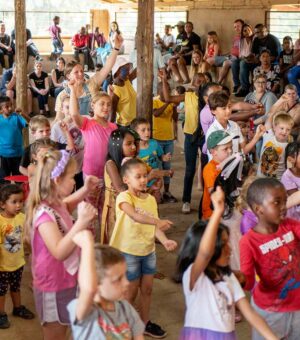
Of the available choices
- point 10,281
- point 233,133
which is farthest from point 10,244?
point 233,133

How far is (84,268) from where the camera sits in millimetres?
2648

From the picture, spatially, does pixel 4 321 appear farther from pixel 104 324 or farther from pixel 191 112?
pixel 191 112

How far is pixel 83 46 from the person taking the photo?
18.0 metres

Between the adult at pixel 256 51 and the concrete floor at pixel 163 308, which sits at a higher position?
the adult at pixel 256 51

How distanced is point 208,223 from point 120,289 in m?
0.51

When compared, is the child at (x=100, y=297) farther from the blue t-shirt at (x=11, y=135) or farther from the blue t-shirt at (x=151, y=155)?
the blue t-shirt at (x=11, y=135)

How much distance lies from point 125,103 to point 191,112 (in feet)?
2.48

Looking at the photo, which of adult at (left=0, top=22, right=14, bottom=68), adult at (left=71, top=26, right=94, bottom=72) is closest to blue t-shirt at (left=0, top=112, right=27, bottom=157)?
adult at (left=0, top=22, right=14, bottom=68)

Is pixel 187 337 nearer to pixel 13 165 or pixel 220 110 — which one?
pixel 220 110

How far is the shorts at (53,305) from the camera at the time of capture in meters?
3.47

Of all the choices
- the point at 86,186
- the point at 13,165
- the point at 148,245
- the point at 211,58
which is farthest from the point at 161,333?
the point at 211,58

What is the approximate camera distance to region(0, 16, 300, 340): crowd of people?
9.52 feet

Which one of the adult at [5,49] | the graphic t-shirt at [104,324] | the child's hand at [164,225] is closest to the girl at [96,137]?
the child's hand at [164,225]

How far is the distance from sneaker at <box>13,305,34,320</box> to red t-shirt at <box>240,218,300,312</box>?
2122 millimetres
